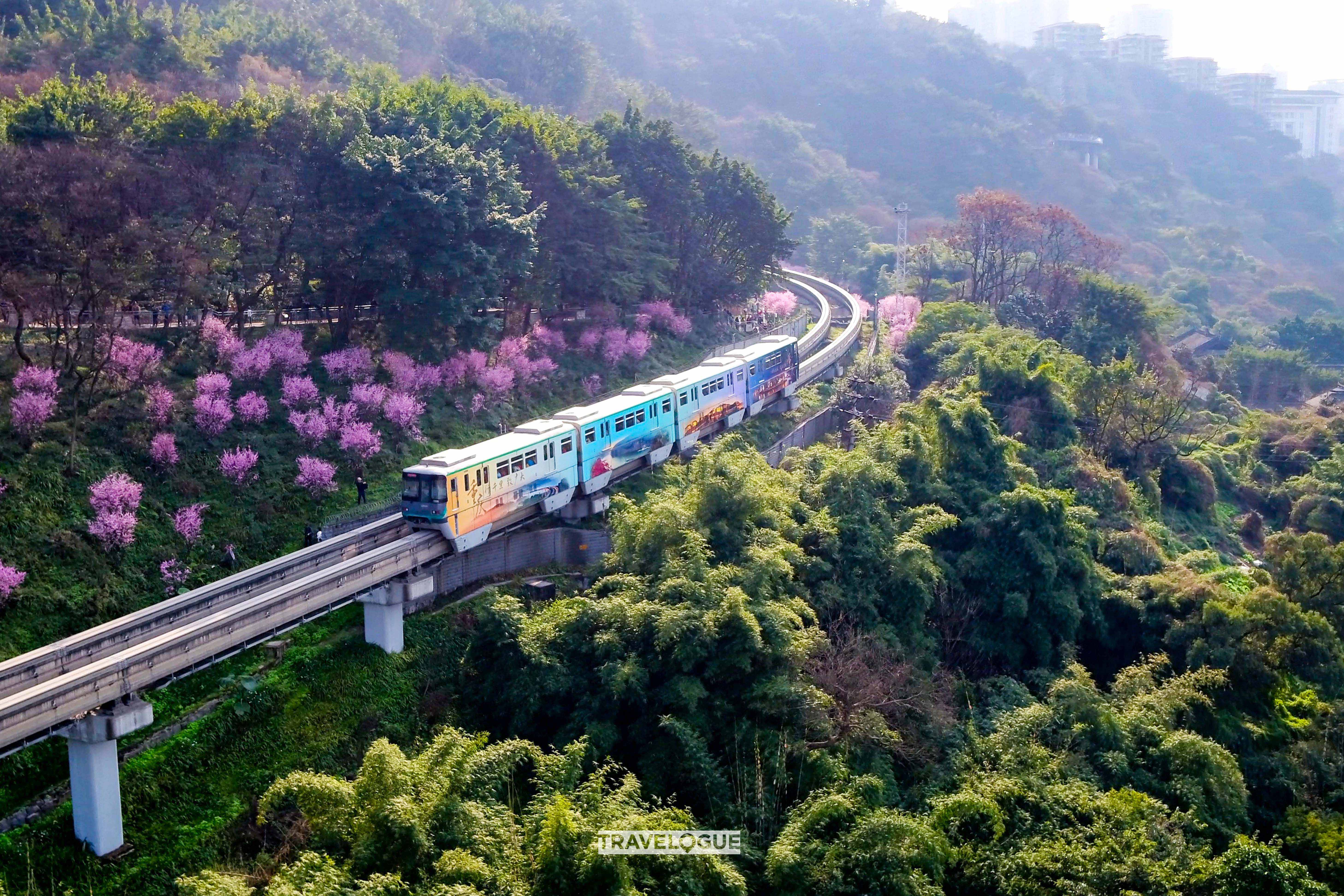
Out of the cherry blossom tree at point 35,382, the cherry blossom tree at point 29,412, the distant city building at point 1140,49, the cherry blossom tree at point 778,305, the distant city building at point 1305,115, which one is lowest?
the cherry blossom tree at point 778,305

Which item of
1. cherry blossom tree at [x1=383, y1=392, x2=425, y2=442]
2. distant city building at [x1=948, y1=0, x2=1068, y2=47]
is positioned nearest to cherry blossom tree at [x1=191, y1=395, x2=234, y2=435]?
cherry blossom tree at [x1=383, y1=392, x2=425, y2=442]

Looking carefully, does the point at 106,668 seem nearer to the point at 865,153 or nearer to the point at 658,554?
the point at 658,554

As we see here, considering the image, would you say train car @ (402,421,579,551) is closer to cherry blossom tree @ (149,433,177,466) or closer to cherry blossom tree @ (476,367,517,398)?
cherry blossom tree @ (149,433,177,466)

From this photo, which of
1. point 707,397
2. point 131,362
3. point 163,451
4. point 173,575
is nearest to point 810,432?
point 707,397

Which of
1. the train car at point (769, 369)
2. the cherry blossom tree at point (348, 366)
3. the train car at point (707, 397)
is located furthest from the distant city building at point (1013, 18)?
the cherry blossom tree at point (348, 366)

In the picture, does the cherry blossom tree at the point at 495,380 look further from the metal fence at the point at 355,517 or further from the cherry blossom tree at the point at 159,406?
the cherry blossom tree at the point at 159,406

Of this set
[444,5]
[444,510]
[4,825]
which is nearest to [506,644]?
[444,510]

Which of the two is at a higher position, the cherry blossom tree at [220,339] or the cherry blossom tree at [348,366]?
the cherry blossom tree at [220,339]

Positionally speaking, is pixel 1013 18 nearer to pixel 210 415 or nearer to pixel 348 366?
pixel 348 366
